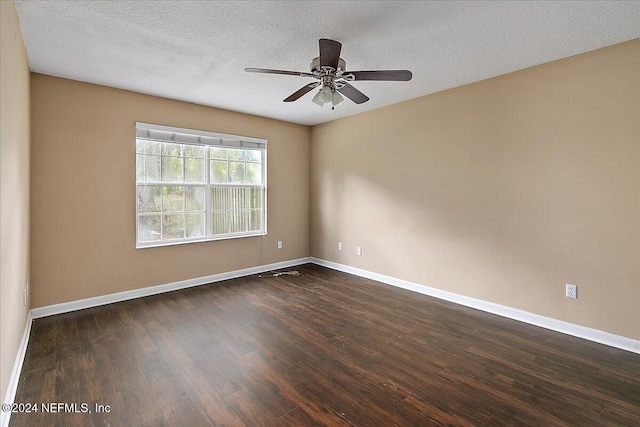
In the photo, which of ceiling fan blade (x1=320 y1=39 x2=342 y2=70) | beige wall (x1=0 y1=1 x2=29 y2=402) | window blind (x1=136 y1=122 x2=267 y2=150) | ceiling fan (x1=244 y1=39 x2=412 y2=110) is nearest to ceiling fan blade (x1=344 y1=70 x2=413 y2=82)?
ceiling fan (x1=244 y1=39 x2=412 y2=110)

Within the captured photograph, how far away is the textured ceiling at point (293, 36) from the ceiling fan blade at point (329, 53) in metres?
0.24

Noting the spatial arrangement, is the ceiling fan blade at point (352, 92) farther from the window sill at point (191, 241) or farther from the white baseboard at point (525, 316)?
the window sill at point (191, 241)

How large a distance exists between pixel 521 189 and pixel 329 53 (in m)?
2.41

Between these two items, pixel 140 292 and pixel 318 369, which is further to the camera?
pixel 140 292

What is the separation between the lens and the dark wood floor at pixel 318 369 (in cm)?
182

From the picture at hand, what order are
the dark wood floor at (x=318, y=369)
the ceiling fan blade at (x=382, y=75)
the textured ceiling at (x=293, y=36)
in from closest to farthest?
the dark wood floor at (x=318, y=369)
the textured ceiling at (x=293, y=36)
the ceiling fan blade at (x=382, y=75)

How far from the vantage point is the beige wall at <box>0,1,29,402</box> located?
173 centimetres

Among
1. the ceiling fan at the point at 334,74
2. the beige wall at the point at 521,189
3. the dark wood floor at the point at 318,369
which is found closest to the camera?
the dark wood floor at the point at 318,369

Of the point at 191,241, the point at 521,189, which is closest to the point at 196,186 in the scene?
the point at 191,241

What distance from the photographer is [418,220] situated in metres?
4.06

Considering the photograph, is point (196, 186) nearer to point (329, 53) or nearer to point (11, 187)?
point (11, 187)

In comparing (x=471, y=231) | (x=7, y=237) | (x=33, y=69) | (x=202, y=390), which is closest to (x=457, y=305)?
(x=471, y=231)

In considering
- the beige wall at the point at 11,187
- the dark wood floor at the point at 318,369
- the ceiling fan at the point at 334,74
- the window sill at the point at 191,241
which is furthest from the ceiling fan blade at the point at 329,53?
the window sill at the point at 191,241

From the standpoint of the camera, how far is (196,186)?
14.2ft
